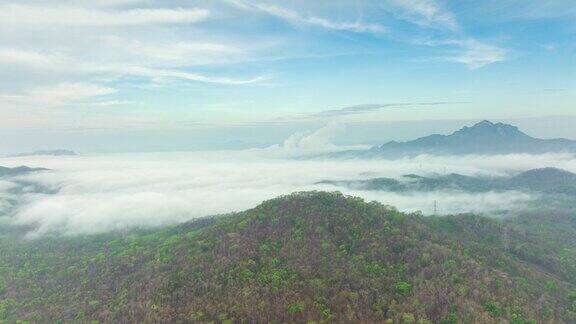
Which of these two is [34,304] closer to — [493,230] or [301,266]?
[301,266]

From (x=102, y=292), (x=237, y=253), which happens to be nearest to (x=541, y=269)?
(x=237, y=253)

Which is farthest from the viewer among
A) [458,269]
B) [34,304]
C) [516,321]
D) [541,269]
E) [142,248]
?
[142,248]

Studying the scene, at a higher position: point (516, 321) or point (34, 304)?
point (516, 321)

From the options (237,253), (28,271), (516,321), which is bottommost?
(28,271)

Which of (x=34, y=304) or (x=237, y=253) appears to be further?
(x=34, y=304)

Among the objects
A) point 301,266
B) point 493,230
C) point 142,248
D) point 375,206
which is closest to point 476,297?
point 301,266

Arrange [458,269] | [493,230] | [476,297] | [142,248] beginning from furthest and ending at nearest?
[493,230]
[142,248]
[458,269]
[476,297]
